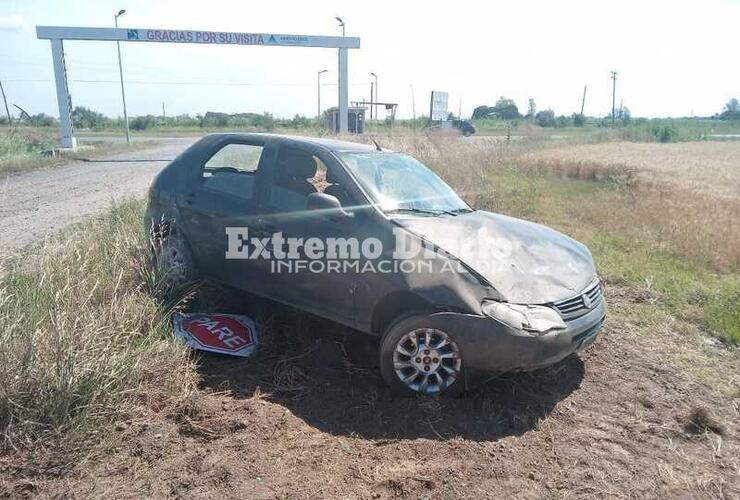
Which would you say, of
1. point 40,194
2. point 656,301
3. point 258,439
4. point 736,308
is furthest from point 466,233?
point 40,194

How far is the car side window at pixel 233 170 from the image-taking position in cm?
432

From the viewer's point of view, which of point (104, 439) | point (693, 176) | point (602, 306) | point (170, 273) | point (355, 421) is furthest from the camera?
point (693, 176)

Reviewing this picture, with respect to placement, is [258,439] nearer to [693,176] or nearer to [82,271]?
[82,271]

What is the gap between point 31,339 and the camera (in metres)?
2.79

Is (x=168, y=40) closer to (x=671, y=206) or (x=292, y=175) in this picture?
(x=671, y=206)

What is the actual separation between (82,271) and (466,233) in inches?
118

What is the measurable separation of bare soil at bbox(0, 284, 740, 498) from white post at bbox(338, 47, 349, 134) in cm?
2022

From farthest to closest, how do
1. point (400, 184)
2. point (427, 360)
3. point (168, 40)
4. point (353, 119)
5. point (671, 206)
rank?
point (353, 119), point (168, 40), point (671, 206), point (400, 184), point (427, 360)

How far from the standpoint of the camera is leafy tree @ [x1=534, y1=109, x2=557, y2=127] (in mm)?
67062

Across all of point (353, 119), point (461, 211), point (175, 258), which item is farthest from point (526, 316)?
point (353, 119)

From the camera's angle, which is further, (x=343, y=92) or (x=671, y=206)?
(x=343, y=92)

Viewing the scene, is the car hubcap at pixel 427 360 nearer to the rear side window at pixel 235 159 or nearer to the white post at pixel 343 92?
the rear side window at pixel 235 159

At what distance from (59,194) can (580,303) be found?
11.7 metres

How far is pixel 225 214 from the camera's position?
4.28 m
